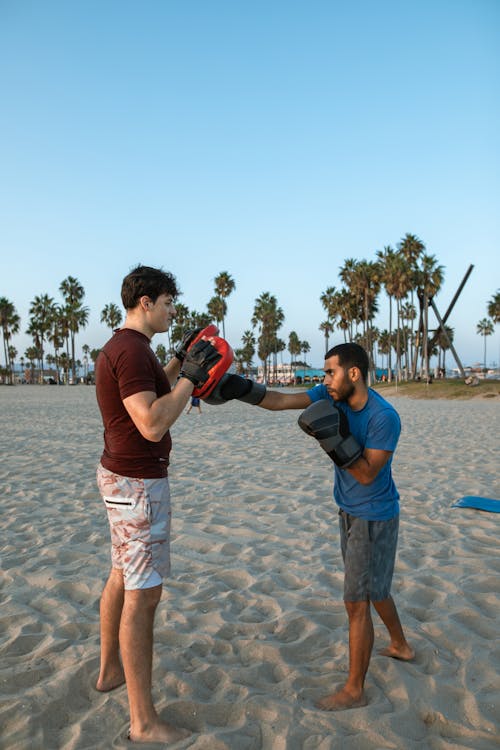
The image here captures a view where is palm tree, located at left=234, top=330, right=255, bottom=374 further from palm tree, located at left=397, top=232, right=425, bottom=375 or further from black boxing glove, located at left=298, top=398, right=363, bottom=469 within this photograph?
black boxing glove, located at left=298, top=398, right=363, bottom=469

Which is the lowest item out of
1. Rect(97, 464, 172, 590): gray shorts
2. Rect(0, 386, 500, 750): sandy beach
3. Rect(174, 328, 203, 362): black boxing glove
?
Rect(0, 386, 500, 750): sandy beach

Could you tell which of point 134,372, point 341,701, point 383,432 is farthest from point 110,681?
point 383,432

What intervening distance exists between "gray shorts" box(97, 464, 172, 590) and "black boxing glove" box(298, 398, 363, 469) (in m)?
0.77

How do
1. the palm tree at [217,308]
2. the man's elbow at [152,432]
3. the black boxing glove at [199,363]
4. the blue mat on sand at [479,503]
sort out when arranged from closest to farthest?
the man's elbow at [152,432] < the black boxing glove at [199,363] < the blue mat on sand at [479,503] < the palm tree at [217,308]

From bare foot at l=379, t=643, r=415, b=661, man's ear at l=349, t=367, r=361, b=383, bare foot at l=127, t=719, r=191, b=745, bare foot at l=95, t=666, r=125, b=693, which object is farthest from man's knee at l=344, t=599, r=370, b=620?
bare foot at l=95, t=666, r=125, b=693

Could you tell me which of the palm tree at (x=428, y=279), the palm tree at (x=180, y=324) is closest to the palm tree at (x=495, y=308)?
the palm tree at (x=428, y=279)

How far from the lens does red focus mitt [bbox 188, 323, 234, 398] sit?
8.48 ft

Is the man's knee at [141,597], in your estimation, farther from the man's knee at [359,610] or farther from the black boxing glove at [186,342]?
the black boxing glove at [186,342]

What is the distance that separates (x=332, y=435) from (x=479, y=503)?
4487 mm

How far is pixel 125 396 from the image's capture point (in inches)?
93.7

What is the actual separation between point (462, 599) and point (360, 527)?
169 cm

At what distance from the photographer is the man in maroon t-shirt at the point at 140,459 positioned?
7.77ft

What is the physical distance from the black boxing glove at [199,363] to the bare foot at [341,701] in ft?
5.57

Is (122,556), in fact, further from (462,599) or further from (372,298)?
(372,298)
